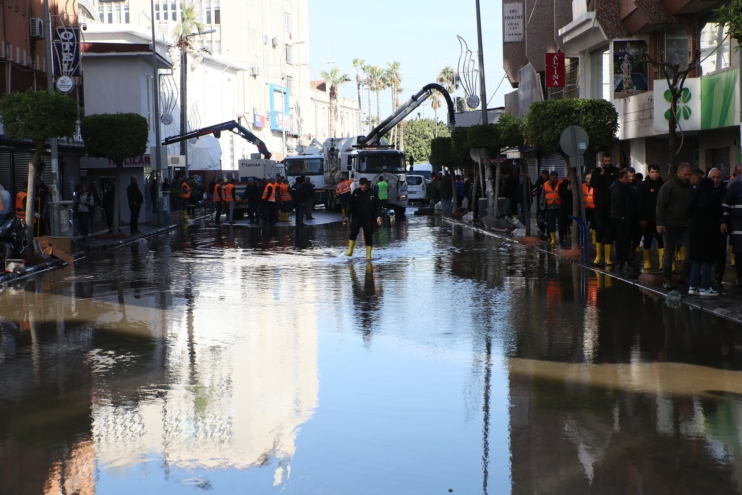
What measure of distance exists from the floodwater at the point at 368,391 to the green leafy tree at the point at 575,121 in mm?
6084

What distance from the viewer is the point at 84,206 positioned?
2877cm

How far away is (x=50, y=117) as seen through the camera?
22.9 m

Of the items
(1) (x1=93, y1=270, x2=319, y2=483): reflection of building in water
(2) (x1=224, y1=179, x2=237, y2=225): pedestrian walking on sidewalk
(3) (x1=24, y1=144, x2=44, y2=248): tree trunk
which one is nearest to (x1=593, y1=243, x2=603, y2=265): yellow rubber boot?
(1) (x1=93, y1=270, x2=319, y2=483): reflection of building in water

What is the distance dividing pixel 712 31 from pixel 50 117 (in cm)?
1592

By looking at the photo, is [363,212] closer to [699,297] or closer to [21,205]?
[699,297]

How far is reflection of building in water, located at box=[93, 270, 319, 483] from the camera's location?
632 cm

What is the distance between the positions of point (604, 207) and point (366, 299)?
6009mm

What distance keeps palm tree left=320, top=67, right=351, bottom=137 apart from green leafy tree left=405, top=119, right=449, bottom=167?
10.3 meters

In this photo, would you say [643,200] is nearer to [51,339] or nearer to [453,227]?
[51,339]

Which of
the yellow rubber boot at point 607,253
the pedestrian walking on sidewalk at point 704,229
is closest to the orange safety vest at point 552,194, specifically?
the yellow rubber boot at point 607,253

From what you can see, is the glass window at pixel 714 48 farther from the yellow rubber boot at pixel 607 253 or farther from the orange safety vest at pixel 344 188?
the orange safety vest at pixel 344 188

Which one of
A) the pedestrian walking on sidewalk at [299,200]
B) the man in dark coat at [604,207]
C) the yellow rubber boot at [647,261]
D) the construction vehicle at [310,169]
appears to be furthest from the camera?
the construction vehicle at [310,169]

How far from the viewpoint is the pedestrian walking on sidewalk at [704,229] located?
13.2 metres

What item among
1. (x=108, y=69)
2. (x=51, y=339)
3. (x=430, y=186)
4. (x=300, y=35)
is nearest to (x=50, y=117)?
(x=51, y=339)
